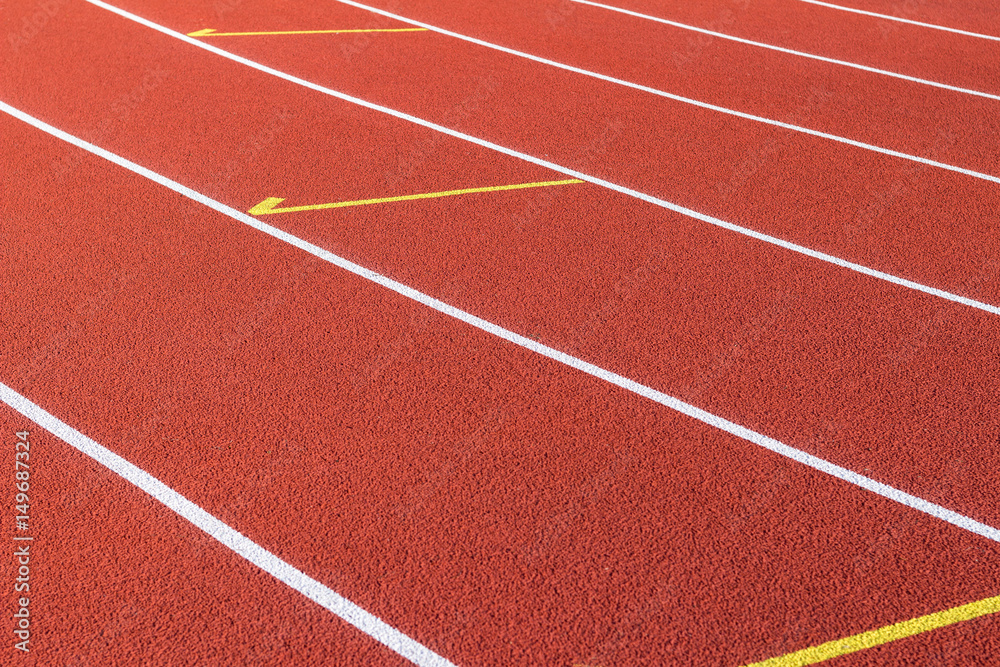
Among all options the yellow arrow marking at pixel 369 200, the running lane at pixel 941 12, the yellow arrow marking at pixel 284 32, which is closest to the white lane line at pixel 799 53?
the running lane at pixel 941 12

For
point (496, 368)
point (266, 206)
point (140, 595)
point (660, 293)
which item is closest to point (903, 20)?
point (660, 293)

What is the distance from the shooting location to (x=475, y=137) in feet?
25.6

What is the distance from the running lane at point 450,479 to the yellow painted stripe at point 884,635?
0.15 feet

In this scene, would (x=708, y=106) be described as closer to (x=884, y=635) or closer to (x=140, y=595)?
(x=884, y=635)

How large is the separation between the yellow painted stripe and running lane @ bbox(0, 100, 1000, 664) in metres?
0.04

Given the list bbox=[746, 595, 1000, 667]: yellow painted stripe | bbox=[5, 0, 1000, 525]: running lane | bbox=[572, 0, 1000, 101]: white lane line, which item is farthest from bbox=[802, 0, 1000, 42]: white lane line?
bbox=[746, 595, 1000, 667]: yellow painted stripe

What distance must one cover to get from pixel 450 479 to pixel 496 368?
0.90 m

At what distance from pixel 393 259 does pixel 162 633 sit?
2.94 meters

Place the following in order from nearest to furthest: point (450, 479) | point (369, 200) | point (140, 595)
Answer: point (140, 595) < point (450, 479) < point (369, 200)

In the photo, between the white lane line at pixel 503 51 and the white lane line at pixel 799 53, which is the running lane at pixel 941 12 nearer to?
the white lane line at pixel 799 53

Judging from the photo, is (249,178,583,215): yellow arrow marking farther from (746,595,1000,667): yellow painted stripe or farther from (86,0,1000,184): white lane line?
(746,595,1000,667): yellow painted stripe

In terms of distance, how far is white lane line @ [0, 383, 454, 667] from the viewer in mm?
3420

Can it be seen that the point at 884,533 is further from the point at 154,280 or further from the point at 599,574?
the point at 154,280

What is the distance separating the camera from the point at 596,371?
4.94 metres
